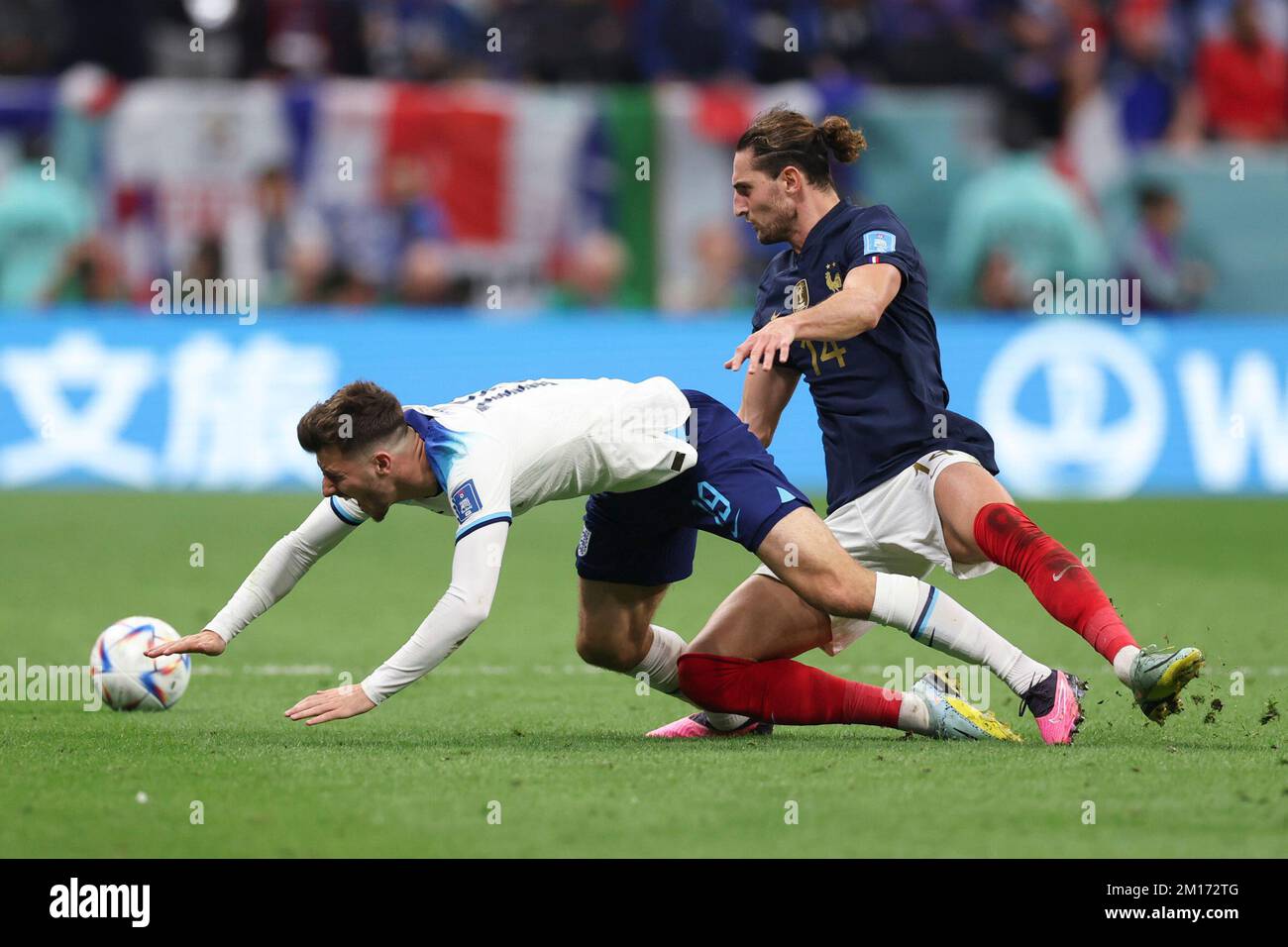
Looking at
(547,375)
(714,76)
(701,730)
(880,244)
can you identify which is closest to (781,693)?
(701,730)

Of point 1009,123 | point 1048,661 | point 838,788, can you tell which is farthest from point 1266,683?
point 1009,123

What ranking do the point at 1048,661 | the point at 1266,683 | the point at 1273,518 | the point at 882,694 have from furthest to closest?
the point at 1273,518, the point at 1048,661, the point at 1266,683, the point at 882,694

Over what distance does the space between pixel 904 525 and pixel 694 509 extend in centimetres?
78

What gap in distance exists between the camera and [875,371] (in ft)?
22.6

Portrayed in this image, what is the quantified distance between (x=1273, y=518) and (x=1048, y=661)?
20.0 feet

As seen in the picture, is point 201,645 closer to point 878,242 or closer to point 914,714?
point 914,714

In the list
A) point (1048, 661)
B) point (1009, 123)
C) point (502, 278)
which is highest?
point (1009, 123)

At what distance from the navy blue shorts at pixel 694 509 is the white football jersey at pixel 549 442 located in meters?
0.08

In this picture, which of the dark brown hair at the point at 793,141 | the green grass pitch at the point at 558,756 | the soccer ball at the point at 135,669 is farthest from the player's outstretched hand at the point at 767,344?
the soccer ball at the point at 135,669

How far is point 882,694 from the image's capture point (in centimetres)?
677

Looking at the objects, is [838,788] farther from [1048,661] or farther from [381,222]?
[381,222]

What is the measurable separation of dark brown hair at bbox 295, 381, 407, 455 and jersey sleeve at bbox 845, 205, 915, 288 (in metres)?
1.75

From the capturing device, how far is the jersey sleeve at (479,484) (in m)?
5.95

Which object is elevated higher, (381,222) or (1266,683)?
(381,222)
